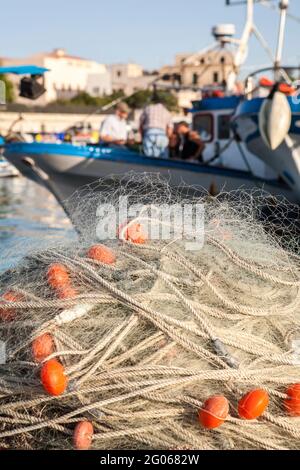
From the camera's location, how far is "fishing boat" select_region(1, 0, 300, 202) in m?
10.9

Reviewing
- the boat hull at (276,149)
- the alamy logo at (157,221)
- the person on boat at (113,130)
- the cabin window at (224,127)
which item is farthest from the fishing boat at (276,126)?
the alamy logo at (157,221)

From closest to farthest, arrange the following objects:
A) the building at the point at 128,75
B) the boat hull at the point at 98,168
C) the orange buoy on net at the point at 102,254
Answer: the orange buoy on net at the point at 102,254
the boat hull at the point at 98,168
the building at the point at 128,75

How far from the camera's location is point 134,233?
3.82 metres

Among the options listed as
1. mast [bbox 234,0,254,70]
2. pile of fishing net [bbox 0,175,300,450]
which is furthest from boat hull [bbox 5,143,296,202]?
pile of fishing net [bbox 0,175,300,450]

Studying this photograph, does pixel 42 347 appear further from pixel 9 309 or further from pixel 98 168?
pixel 98 168

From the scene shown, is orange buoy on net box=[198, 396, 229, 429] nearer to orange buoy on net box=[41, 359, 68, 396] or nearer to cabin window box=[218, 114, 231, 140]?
orange buoy on net box=[41, 359, 68, 396]

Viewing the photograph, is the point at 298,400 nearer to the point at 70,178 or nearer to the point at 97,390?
the point at 97,390

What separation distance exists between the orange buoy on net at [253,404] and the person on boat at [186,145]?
29.5 ft

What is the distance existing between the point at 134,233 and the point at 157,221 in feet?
0.48

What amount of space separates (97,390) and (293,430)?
3.01 feet

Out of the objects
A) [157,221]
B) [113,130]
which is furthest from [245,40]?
[157,221]

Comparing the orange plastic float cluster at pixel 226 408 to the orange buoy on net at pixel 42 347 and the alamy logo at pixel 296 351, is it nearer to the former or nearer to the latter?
the alamy logo at pixel 296 351

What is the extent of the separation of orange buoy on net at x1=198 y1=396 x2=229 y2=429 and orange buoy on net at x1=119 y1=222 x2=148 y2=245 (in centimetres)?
114

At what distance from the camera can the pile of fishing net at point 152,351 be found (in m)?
3.03
